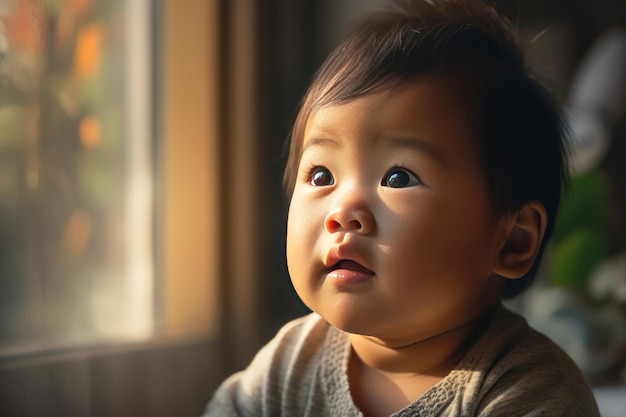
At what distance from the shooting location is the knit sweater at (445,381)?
617 mm

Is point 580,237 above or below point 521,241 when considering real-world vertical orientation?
below

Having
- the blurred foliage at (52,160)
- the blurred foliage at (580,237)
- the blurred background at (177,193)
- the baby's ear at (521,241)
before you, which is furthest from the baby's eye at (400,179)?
the blurred foliage at (580,237)

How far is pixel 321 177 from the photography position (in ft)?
2.03

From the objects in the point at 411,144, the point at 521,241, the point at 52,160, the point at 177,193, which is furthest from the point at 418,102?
the point at 177,193

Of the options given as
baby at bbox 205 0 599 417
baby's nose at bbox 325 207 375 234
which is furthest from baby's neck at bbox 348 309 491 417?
baby's nose at bbox 325 207 375 234

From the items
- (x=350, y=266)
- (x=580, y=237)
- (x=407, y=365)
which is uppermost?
(x=350, y=266)

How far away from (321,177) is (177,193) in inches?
21.8

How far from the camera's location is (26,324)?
0.76 metres

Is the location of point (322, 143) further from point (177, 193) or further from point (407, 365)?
point (177, 193)

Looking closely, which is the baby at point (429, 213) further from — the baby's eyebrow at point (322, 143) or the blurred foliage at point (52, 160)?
the blurred foliage at point (52, 160)

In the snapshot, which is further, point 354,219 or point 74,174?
point 74,174

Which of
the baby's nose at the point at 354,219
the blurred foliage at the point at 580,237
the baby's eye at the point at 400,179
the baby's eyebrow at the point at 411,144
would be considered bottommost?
the blurred foliage at the point at 580,237

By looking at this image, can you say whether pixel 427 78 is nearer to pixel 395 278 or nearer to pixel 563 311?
pixel 395 278

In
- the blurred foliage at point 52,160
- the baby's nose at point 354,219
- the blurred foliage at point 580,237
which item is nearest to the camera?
the baby's nose at point 354,219
